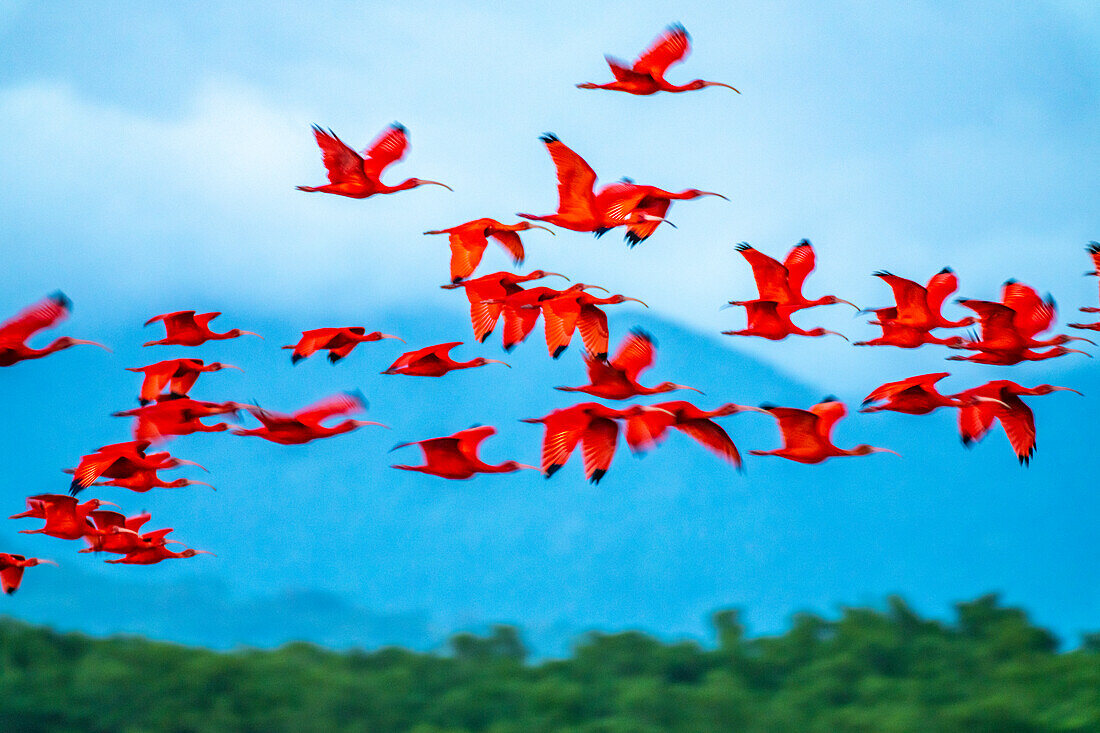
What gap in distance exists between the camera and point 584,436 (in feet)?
7.39

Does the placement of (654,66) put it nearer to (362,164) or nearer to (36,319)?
(362,164)

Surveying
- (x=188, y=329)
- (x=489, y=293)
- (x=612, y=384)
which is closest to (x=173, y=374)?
(x=188, y=329)

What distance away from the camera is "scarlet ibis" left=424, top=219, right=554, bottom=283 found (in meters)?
2.75

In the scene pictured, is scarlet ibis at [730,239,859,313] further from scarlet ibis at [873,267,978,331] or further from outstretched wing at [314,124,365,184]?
outstretched wing at [314,124,365,184]

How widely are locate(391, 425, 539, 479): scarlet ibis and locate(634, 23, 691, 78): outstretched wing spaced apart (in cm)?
96

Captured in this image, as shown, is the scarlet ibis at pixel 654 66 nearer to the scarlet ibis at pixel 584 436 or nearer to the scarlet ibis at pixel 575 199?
the scarlet ibis at pixel 575 199

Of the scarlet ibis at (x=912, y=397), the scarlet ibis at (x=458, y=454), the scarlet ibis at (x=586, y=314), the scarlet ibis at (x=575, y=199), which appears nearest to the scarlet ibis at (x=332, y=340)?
the scarlet ibis at (x=458, y=454)

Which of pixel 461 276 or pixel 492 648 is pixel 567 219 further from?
pixel 492 648

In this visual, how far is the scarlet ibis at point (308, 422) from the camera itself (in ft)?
7.55

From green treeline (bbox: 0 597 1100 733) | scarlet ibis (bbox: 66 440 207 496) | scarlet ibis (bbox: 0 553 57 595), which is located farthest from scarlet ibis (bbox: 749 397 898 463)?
green treeline (bbox: 0 597 1100 733)

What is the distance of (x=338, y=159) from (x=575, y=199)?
597mm

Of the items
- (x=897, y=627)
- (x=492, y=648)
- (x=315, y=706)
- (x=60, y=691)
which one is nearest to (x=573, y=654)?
(x=492, y=648)

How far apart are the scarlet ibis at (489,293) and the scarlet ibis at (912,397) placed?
809 mm

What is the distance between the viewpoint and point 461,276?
2.99 metres
